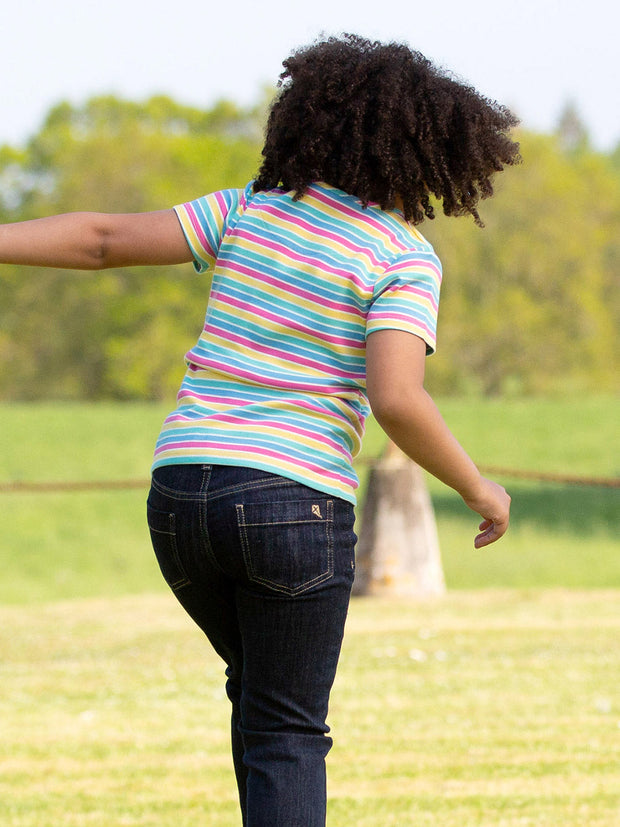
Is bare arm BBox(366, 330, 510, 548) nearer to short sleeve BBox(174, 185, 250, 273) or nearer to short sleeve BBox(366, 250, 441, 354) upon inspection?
short sleeve BBox(366, 250, 441, 354)

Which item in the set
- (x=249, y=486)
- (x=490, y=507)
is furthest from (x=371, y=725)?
(x=249, y=486)

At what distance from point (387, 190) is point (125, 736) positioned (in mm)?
3132

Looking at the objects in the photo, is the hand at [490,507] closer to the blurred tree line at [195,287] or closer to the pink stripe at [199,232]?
the pink stripe at [199,232]

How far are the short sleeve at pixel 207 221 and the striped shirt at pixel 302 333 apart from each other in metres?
0.08

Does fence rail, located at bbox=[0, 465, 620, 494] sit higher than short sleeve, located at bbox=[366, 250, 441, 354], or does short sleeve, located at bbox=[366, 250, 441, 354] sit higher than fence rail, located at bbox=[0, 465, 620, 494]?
short sleeve, located at bbox=[366, 250, 441, 354]

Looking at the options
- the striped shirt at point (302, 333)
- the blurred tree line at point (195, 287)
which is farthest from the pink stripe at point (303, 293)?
the blurred tree line at point (195, 287)

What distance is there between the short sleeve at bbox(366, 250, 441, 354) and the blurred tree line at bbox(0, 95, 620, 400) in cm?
3459

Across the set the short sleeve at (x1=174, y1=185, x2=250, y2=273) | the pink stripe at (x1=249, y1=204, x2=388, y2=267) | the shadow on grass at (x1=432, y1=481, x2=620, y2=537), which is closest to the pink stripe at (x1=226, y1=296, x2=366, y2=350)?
the pink stripe at (x1=249, y1=204, x2=388, y2=267)

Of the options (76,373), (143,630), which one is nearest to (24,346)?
(76,373)

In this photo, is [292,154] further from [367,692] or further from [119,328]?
[119,328]

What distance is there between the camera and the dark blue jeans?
2.12 metres

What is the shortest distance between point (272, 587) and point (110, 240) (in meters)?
0.71

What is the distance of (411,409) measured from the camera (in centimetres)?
206

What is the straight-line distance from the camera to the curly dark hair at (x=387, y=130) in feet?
7.22
